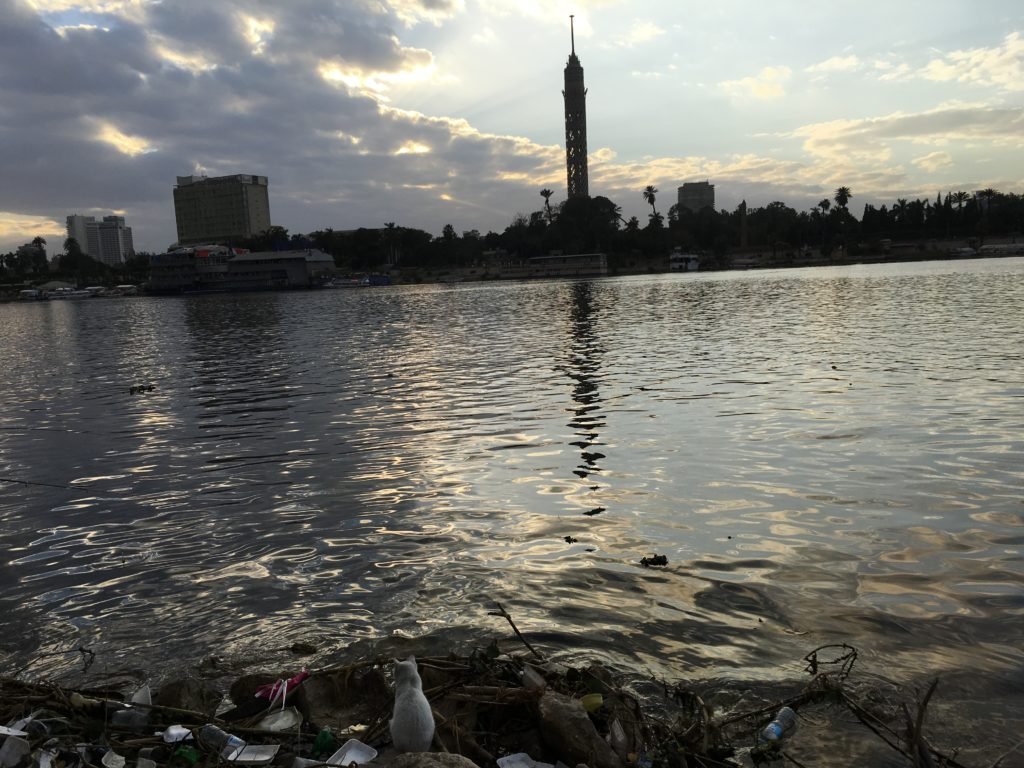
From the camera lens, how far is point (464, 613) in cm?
681

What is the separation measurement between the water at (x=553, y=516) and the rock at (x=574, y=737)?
1.54 m

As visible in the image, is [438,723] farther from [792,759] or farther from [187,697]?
[792,759]

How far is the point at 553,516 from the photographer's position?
374 inches

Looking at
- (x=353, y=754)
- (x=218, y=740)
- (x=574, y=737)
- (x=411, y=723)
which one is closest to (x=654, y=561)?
(x=574, y=737)

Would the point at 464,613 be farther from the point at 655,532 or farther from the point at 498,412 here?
the point at 498,412

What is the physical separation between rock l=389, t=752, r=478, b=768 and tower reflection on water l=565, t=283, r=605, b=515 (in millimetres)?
5961

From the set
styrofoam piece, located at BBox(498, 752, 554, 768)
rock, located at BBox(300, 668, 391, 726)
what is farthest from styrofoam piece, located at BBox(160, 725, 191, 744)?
styrofoam piece, located at BBox(498, 752, 554, 768)

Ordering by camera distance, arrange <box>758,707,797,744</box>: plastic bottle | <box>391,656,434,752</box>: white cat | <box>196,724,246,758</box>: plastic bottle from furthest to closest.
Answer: <box>758,707,797,744</box>: plastic bottle < <box>196,724,246,758</box>: plastic bottle < <box>391,656,434,752</box>: white cat

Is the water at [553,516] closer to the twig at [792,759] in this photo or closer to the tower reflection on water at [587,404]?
the tower reflection on water at [587,404]

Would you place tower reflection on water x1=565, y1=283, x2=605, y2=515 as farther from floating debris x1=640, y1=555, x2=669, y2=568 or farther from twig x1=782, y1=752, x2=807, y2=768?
twig x1=782, y1=752, x2=807, y2=768

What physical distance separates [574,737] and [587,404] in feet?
43.4

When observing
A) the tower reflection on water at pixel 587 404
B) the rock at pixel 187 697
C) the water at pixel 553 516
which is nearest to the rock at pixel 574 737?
the water at pixel 553 516

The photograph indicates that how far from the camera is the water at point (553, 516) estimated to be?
6418mm

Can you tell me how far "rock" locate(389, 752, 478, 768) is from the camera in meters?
3.63
